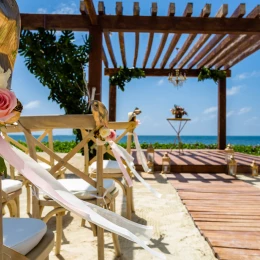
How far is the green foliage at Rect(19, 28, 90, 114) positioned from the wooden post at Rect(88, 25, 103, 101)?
10cm

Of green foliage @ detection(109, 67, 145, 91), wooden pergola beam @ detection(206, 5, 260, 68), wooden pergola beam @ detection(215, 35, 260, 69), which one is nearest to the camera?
wooden pergola beam @ detection(206, 5, 260, 68)

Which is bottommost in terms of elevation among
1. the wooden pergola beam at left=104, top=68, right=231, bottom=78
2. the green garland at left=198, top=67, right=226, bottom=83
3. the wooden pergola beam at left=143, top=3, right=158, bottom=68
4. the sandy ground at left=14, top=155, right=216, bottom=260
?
the sandy ground at left=14, top=155, right=216, bottom=260

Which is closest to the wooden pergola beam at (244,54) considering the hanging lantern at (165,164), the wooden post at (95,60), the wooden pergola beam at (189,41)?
the wooden pergola beam at (189,41)

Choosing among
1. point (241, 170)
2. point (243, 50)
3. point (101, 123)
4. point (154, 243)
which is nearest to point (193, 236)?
point (154, 243)

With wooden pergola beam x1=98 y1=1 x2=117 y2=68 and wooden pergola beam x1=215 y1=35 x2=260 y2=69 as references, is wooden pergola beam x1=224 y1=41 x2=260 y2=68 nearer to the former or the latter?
wooden pergola beam x1=215 y1=35 x2=260 y2=69

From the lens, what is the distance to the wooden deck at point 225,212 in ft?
5.70

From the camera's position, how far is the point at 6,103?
0.52m

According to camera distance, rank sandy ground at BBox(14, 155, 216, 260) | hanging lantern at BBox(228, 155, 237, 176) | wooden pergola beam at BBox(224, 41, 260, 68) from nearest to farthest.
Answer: sandy ground at BBox(14, 155, 216, 260), hanging lantern at BBox(228, 155, 237, 176), wooden pergola beam at BBox(224, 41, 260, 68)

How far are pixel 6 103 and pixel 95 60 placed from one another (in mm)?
4582

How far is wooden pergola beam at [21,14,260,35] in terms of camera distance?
15.8 feet

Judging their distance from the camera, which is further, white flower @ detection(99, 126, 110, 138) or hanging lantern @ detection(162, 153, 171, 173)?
hanging lantern @ detection(162, 153, 171, 173)

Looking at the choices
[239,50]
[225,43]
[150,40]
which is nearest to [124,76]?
[150,40]

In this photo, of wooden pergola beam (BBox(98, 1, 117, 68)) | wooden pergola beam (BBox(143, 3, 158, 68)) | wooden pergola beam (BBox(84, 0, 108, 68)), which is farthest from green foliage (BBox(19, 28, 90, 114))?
wooden pergola beam (BBox(143, 3, 158, 68))

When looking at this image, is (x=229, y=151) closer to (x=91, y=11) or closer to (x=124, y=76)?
(x=91, y=11)
